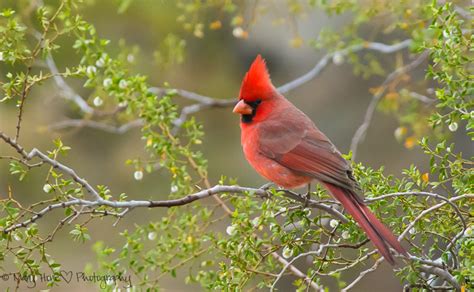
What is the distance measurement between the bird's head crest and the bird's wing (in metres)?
0.12

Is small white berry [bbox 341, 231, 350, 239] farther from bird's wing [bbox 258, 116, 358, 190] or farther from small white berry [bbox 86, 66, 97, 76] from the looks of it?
small white berry [bbox 86, 66, 97, 76]

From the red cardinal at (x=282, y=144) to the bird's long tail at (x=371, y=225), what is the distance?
9 cm

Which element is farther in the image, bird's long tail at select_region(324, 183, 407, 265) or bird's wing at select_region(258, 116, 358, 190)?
bird's wing at select_region(258, 116, 358, 190)

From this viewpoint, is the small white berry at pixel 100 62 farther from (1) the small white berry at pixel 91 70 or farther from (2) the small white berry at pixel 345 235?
(2) the small white berry at pixel 345 235

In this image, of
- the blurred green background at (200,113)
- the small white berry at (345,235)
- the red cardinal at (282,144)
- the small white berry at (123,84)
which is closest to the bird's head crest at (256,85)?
the red cardinal at (282,144)

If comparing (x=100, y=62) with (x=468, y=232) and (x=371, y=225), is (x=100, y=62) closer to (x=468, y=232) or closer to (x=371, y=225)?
(x=371, y=225)

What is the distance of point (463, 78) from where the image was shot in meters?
2.32

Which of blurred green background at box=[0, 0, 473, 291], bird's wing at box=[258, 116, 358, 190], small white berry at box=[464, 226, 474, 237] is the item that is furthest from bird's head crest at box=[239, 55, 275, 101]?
blurred green background at box=[0, 0, 473, 291]

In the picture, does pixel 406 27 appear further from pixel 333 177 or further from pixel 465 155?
pixel 465 155

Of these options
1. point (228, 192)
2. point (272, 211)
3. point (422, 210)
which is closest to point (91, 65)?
point (228, 192)

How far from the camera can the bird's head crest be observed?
315 cm

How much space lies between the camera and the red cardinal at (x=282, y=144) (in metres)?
2.74

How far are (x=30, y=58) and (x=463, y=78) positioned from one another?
3.98 feet

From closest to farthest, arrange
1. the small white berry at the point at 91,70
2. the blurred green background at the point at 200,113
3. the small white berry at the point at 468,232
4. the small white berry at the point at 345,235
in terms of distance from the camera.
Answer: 1. the small white berry at the point at 468,232
2. the small white berry at the point at 345,235
3. the small white berry at the point at 91,70
4. the blurred green background at the point at 200,113
